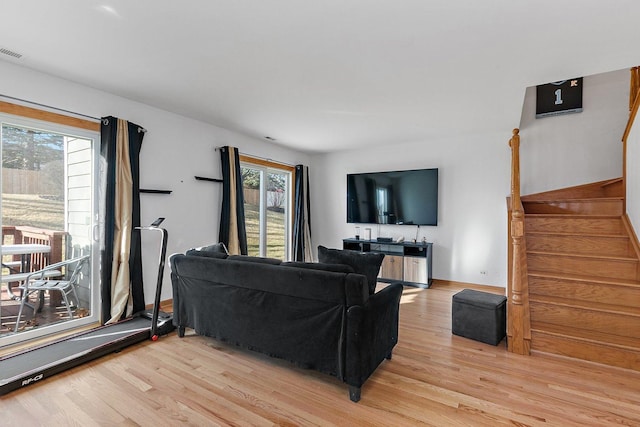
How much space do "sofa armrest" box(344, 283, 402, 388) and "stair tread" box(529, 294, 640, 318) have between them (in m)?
1.71

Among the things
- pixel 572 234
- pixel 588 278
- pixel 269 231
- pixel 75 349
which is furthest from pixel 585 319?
pixel 269 231

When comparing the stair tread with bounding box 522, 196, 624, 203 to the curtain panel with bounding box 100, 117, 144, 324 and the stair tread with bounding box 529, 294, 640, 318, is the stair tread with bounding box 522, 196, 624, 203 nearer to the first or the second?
the stair tread with bounding box 529, 294, 640, 318

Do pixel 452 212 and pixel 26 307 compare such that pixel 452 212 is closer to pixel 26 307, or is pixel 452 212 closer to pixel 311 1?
pixel 311 1

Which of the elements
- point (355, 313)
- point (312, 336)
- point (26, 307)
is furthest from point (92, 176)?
point (355, 313)

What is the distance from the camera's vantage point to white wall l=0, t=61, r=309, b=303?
9.77 ft

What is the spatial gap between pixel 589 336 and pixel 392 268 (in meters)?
2.82

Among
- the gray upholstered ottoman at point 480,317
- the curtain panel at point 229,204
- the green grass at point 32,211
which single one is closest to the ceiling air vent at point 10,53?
the green grass at point 32,211

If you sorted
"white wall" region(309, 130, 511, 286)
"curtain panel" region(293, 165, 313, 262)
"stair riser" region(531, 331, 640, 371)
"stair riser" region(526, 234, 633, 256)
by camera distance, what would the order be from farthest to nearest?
"curtain panel" region(293, 165, 313, 262) → "white wall" region(309, 130, 511, 286) → "stair riser" region(526, 234, 633, 256) → "stair riser" region(531, 331, 640, 371)

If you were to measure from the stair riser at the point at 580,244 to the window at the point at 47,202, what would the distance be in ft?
16.0

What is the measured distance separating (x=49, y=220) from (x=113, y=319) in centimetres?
119

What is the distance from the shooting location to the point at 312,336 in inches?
84.4

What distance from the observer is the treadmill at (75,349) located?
215 centimetres

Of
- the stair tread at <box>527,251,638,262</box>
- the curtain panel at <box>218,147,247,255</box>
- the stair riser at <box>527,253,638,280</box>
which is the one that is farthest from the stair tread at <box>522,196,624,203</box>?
the curtain panel at <box>218,147,247,255</box>

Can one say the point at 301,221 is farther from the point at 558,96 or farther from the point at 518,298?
the point at 558,96
